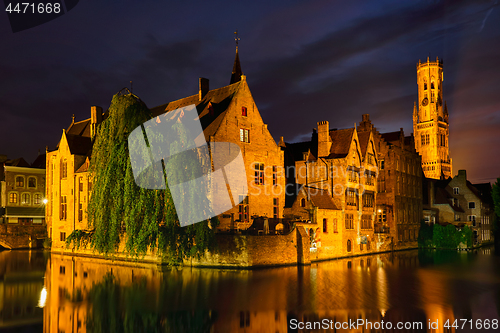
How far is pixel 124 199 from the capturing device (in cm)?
2666

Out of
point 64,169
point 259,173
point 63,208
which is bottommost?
point 63,208

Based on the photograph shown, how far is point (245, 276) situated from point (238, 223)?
8.47 m

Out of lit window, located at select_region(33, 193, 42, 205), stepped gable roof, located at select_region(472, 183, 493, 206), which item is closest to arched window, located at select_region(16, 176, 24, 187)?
lit window, located at select_region(33, 193, 42, 205)

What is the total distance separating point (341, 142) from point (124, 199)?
2636 cm

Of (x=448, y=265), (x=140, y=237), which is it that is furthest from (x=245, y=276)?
(x=448, y=265)

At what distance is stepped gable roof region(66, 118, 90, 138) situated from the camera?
5738cm

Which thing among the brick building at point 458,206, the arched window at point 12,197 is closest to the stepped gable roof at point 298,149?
the brick building at point 458,206

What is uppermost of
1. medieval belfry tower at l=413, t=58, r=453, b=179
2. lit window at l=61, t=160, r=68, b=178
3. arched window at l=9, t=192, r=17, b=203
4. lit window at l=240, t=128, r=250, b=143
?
medieval belfry tower at l=413, t=58, r=453, b=179

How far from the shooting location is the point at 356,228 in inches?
1818

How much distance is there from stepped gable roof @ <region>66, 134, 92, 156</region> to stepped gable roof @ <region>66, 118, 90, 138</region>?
19.2 ft

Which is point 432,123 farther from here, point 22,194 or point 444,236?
point 22,194

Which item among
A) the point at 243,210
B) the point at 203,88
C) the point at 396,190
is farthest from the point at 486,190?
the point at 203,88

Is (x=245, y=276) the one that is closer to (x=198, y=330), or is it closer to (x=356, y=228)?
(x=198, y=330)

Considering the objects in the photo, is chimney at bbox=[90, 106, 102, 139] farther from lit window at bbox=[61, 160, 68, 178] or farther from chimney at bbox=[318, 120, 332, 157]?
chimney at bbox=[318, 120, 332, 157]
